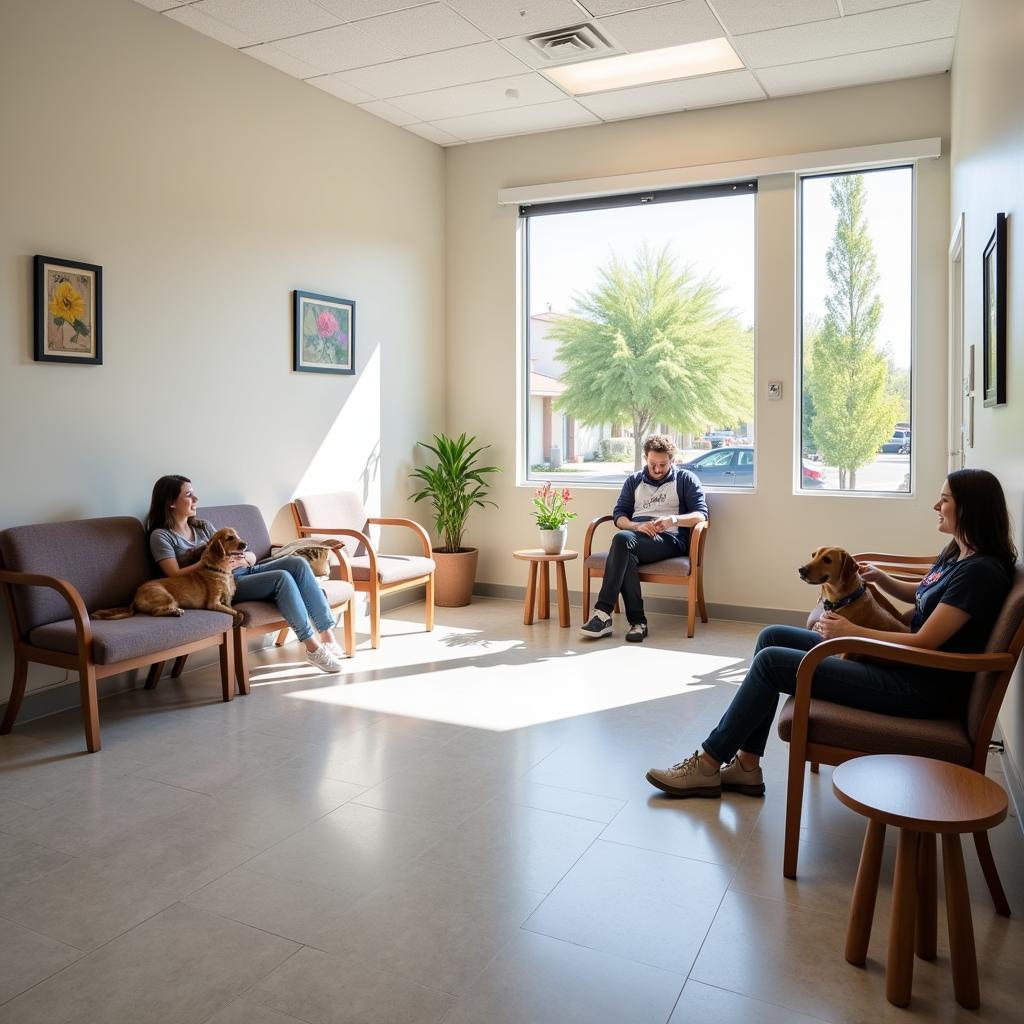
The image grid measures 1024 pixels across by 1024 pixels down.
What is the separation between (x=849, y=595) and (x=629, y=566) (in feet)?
8.69

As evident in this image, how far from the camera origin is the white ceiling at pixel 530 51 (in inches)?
175

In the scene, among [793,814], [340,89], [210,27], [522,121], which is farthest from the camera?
[522,121]

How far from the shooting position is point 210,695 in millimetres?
4406

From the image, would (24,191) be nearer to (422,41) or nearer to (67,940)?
(422,41)

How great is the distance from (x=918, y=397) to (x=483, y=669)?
3005mm

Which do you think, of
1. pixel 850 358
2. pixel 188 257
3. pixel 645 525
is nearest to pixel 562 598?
pixel 645 525

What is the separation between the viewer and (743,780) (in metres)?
3.17

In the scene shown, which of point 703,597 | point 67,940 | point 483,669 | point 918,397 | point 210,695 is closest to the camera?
point 67,940

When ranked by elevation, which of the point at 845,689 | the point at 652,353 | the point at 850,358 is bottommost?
the point at 845,689

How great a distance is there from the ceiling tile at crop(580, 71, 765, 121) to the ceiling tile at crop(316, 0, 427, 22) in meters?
1.61

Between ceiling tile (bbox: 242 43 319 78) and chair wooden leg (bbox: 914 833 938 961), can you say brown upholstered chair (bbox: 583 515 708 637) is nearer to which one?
ceiling tile (bbox: 242 43 319 78)

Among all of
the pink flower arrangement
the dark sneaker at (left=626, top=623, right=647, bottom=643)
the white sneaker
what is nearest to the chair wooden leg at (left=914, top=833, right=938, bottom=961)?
the white sneaker

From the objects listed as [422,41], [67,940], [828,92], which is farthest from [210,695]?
[828,92]

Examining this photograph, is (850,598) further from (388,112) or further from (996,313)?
(388,112)
